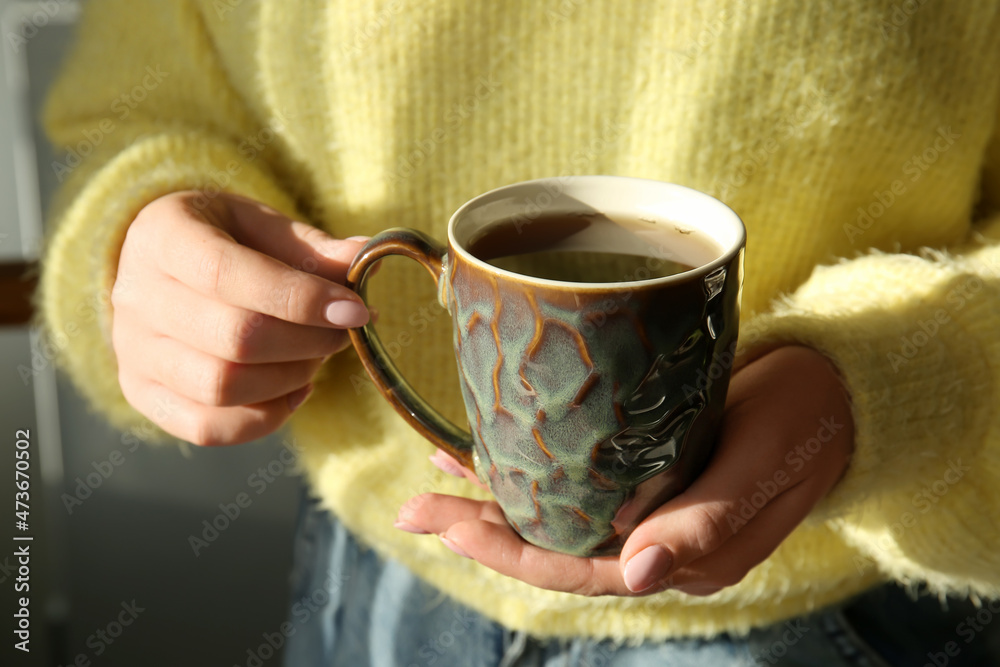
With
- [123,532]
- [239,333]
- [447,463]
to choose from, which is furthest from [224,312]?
[123,532]

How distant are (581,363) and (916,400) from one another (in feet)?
0.86

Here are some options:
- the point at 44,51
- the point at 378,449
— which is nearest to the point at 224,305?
the point at 378,449

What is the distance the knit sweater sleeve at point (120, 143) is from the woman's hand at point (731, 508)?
34cm

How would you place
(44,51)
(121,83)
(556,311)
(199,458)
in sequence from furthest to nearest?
(199,458)
(44,51)
(121,83)
(556,311)

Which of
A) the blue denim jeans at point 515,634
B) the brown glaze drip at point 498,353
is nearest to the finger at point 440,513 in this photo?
the brown glaze drip at point 498,353

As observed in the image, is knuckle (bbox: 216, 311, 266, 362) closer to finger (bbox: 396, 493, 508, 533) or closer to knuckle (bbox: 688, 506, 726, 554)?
finger (bbox: 396, 493, 508, 533)

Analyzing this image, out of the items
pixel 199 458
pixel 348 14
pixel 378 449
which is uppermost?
pixel 348 14

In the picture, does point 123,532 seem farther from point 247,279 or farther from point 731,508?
point 731,508

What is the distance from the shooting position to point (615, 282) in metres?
0.42

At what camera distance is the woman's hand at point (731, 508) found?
0.42m

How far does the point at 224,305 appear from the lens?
0.50 meters

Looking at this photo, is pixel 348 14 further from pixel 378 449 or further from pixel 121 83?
pixel 378 449

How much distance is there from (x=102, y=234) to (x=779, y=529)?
21.0 inches

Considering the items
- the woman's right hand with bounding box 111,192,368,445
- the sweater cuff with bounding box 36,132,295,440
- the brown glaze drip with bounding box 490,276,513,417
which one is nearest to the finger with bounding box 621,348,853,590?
the brown glaze drip with bounding box 490,276,513,417
